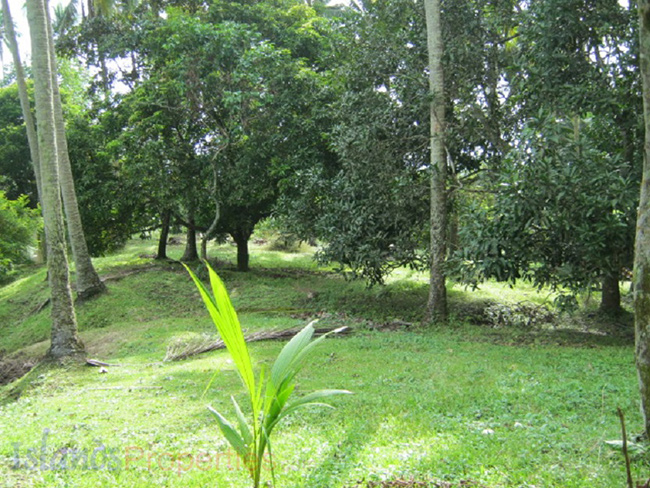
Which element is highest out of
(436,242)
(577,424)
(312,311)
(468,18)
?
(468,18)

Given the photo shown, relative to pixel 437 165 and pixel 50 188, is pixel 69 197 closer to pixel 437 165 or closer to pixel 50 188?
pixel 50 188

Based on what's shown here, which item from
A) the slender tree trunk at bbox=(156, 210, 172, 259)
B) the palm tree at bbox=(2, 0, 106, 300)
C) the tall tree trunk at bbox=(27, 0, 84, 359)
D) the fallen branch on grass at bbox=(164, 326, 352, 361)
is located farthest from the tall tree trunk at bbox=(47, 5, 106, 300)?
the fallen branch on grass at bbox=(164, 326, 352, 361)

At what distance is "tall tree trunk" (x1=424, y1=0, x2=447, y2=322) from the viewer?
11180 mm

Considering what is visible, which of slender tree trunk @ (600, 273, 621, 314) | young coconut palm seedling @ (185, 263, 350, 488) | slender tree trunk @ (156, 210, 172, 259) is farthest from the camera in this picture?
slender tree trunk @ (156, 210, 172, 259)

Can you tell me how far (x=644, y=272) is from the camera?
3.94 metres

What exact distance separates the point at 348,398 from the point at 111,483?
2.73 m

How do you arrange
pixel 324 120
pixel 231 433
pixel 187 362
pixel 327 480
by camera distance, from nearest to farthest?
pixel 231 433 < pixel 327 480 < pixel 187 362 < pixel 324 120

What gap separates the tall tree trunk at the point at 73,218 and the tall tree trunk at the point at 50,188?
365cm

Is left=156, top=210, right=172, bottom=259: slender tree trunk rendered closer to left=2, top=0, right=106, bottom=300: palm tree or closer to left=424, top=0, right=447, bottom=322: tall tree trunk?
left=2, top=0, right=106, bottom=300: palm tree

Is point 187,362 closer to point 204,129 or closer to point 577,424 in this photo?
point 577,424

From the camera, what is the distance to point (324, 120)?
15.1 meters

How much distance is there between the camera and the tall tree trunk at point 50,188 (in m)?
8.88

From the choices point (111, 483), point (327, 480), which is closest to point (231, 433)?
point (327, 480)

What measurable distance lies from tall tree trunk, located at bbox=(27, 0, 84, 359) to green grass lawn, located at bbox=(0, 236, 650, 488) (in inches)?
26.4
